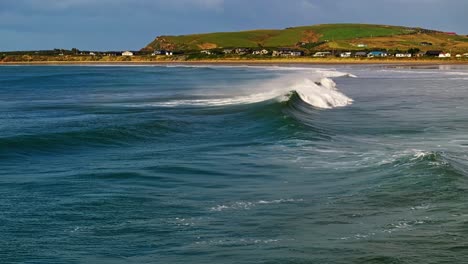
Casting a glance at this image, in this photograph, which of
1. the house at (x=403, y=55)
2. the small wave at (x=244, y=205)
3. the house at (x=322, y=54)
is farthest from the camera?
the house at (x=322, y=54)

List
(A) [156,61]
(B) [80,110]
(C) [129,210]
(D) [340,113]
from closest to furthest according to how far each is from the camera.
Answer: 1. (C) [129,210]
2. (D) [340,113]
3. (B) [80,110]
4. (A) [156,61]

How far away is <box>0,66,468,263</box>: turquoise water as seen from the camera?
10.8 meters

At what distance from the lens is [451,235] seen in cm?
1124

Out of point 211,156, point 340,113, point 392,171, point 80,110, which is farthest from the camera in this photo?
point 80,110

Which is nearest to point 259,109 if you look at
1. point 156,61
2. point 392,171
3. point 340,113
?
point 340,113

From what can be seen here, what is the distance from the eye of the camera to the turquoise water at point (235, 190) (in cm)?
1084

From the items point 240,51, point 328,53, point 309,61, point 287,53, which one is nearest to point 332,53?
point 328,53

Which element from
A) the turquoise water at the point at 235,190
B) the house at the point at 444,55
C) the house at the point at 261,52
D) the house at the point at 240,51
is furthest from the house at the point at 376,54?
the turquoise water at the point at 235,190

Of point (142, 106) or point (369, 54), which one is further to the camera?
point (369, 54)

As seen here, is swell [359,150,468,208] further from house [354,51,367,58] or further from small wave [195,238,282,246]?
house [354,51,367,58]

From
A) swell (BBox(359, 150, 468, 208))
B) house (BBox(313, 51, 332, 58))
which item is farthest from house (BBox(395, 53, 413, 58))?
swell (BBox(359, 150, 468, 208))

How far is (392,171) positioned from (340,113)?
54.8 ft

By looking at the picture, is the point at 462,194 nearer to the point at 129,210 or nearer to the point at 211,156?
the point at 129,210

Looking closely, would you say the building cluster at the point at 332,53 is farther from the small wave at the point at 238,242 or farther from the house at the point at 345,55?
the small wave at the point at 238,242
